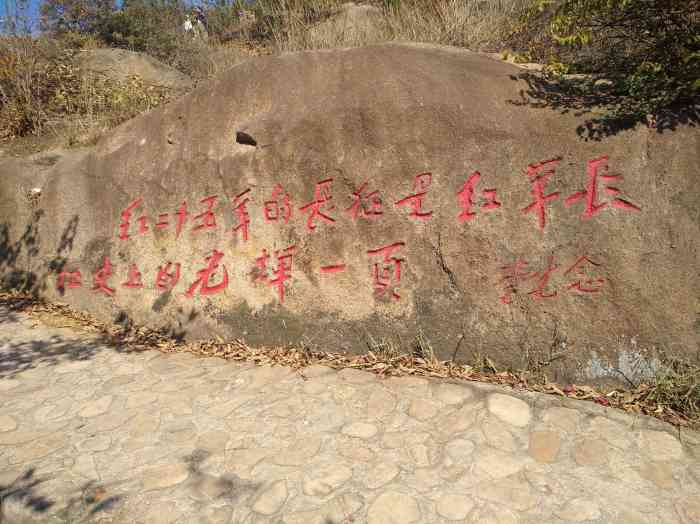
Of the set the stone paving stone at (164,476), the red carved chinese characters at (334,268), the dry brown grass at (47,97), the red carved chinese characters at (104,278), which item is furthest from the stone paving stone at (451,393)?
the dry brown grass at (47,97)

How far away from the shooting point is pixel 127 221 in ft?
15.3

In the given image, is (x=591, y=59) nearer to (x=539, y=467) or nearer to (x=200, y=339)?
(x=539, y=467)

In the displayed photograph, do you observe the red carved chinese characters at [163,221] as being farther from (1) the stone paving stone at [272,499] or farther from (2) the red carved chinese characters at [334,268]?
(1) the stone paving stone at [272,499]

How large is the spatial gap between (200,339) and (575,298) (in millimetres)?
2919

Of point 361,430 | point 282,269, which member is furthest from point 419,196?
point 361,430

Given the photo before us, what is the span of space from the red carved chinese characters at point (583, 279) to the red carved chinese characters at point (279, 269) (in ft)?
6.54

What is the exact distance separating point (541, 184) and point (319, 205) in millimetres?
1575

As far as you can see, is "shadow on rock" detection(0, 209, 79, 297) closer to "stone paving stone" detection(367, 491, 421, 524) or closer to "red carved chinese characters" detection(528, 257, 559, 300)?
"stone paving stone" detection(367, 491, 421, 524)

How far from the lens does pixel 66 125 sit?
7059 mm

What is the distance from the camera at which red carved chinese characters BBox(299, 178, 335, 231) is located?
377cm

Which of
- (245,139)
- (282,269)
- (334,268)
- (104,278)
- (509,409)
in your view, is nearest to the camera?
(509,409)

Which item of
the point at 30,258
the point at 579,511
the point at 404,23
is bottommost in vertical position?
the point at 579,511

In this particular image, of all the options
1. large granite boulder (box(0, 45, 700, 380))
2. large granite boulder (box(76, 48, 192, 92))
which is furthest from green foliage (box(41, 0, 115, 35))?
large granite boulder (box(0, 45, 700, 380))

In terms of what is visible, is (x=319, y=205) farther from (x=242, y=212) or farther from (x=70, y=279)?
(x=70, y=279)
